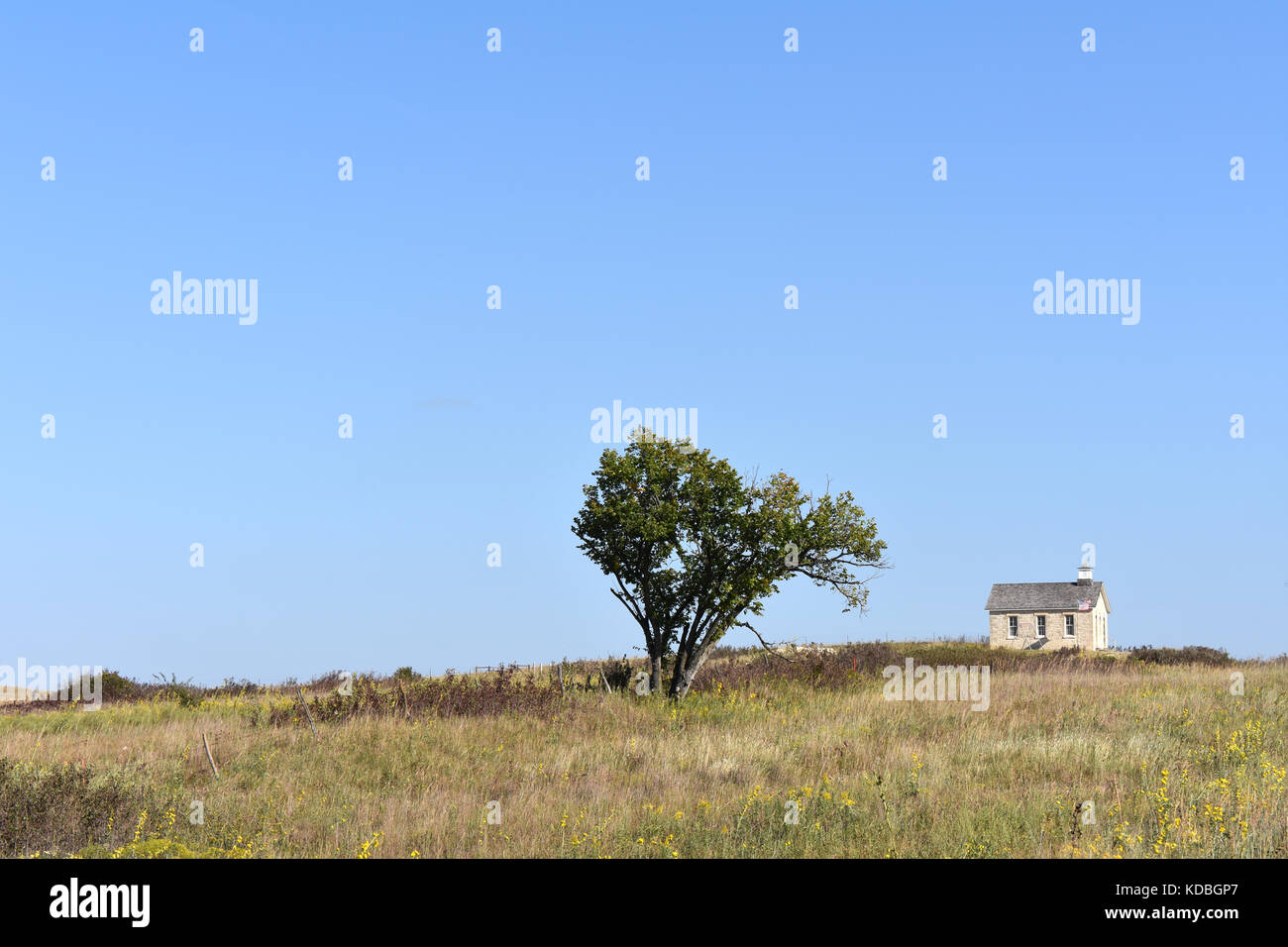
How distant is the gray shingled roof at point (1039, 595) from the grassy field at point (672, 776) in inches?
1555

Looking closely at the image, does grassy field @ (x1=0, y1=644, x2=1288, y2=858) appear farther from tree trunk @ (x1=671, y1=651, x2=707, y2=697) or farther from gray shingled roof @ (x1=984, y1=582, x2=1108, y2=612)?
gray shingled roof @ (x1=984, y1=582, x2=1108, y2=612)

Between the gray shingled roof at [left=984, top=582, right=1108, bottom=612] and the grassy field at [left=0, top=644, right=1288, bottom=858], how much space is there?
39490 mm

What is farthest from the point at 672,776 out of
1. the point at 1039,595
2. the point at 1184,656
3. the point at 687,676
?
the point at 1039,595

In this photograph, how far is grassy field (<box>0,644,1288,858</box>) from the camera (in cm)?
1083

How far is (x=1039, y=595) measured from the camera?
6544cm

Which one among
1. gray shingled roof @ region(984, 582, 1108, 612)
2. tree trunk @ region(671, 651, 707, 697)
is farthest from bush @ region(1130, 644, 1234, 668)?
tree trunk @ region(671, 651, 707, 697)

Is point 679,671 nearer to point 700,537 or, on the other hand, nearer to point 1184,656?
point 700,537

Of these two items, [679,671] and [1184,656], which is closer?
[679,671]

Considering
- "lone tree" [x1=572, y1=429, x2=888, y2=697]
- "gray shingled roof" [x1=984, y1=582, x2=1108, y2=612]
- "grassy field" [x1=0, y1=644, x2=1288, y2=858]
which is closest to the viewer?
"grassy field" [x1=0, y1=644, x2=1288, y2=858]

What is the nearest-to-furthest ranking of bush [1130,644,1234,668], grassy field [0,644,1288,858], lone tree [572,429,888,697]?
grassy field [0,644,1288,858]
lone tree [572,429,888,697]
bush [1130,644,1234,668]

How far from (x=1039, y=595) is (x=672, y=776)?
57.1m

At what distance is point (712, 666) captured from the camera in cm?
3369

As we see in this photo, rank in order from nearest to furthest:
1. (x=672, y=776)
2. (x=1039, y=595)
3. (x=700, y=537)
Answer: (x=672, y=776), (x=700, y=537), (x=1039, y=595)
